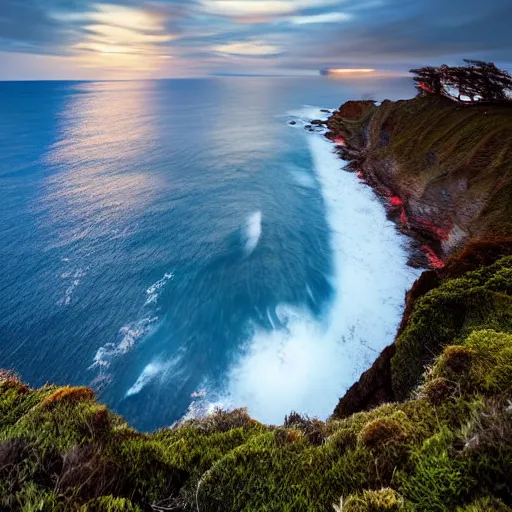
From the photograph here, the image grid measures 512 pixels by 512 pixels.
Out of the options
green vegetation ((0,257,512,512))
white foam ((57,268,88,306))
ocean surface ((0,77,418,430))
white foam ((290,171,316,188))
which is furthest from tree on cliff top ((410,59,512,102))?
white foam ((57,268,88,306))

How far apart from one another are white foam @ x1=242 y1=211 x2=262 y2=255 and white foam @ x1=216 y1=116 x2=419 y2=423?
296 inches

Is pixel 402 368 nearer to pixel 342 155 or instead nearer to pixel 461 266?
pixel 461 266

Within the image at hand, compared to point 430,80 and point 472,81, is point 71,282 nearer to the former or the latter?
point 472,81

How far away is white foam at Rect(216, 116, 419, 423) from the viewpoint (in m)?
16.8

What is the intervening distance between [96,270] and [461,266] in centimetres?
2439

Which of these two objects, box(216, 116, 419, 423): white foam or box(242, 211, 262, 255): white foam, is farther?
box(242, 211, 262, 255): white foam

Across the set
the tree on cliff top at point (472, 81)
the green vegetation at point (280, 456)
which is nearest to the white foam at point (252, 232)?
the green vegetation at point (280, 456)

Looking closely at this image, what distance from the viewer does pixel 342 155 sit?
53812 mm

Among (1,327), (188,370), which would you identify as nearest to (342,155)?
(188,370)

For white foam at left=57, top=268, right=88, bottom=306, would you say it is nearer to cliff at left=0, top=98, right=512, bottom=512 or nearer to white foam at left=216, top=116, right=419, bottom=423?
white foam at left=216, top=116, right=419, bottom=423

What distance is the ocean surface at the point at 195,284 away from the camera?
17438 millimetres

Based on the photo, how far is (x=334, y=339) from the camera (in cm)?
1989

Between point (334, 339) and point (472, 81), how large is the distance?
40526 millimetres

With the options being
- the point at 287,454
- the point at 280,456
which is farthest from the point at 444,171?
the point at 280,456
